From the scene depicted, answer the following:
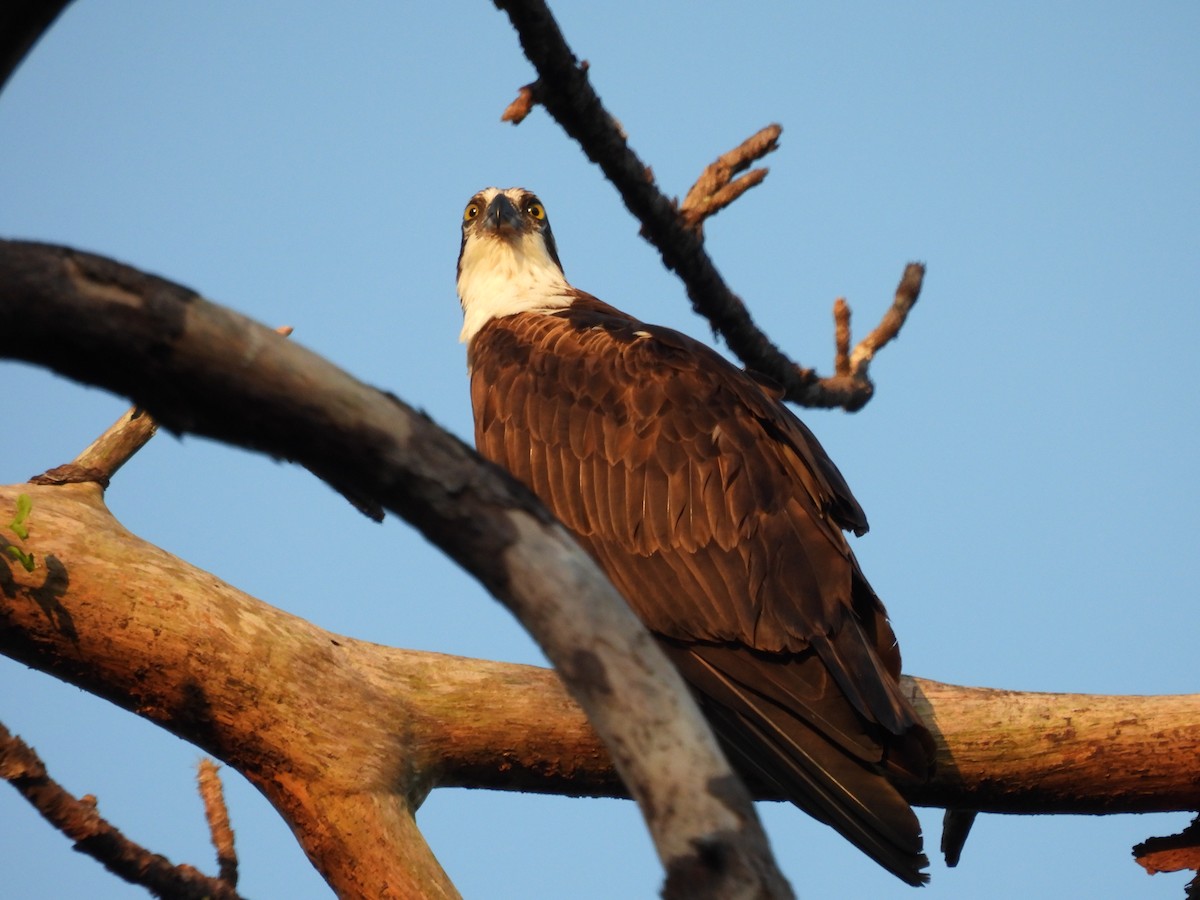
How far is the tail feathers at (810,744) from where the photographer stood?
11.8ft

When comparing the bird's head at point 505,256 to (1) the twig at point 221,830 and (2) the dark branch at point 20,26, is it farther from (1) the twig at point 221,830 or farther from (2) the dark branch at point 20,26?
(2) the dark branch at point 20,26

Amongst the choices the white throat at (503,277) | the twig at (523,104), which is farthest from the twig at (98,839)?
the white throat at (503,277)

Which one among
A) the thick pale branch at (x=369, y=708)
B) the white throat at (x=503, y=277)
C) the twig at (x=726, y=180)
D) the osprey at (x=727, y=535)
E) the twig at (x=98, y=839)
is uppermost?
the white throat at (x=503, y=277)

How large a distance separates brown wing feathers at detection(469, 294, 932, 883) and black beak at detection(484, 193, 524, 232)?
128 cm

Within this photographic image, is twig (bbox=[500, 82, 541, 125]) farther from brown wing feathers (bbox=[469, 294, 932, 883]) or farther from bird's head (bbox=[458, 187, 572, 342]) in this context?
bird's head (bbox=[458, 187, 572, 342])

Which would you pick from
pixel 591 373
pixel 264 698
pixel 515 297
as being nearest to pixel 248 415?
pixel 264 698

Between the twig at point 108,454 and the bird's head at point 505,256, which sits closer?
the twig at point 108,454

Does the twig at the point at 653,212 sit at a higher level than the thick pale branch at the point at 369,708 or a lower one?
higher

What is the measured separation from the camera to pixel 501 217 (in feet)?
22.1

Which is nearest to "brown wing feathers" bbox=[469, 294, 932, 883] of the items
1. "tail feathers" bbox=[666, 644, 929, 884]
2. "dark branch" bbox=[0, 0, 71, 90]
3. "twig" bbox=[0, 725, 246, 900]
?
"tail feathers" bbox=[666, 644, 929, 884]

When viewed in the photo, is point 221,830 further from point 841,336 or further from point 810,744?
point 841,336

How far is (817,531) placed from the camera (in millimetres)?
4461

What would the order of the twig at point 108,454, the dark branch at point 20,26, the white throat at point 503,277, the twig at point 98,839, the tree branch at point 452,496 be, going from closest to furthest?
the dark branch at point 20,26 < the tree branch at point 452,496 < the twig at point 98,839 < the twig at point 108,454 < the white throat at point 503,277

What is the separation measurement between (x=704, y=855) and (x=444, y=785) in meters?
2.39
